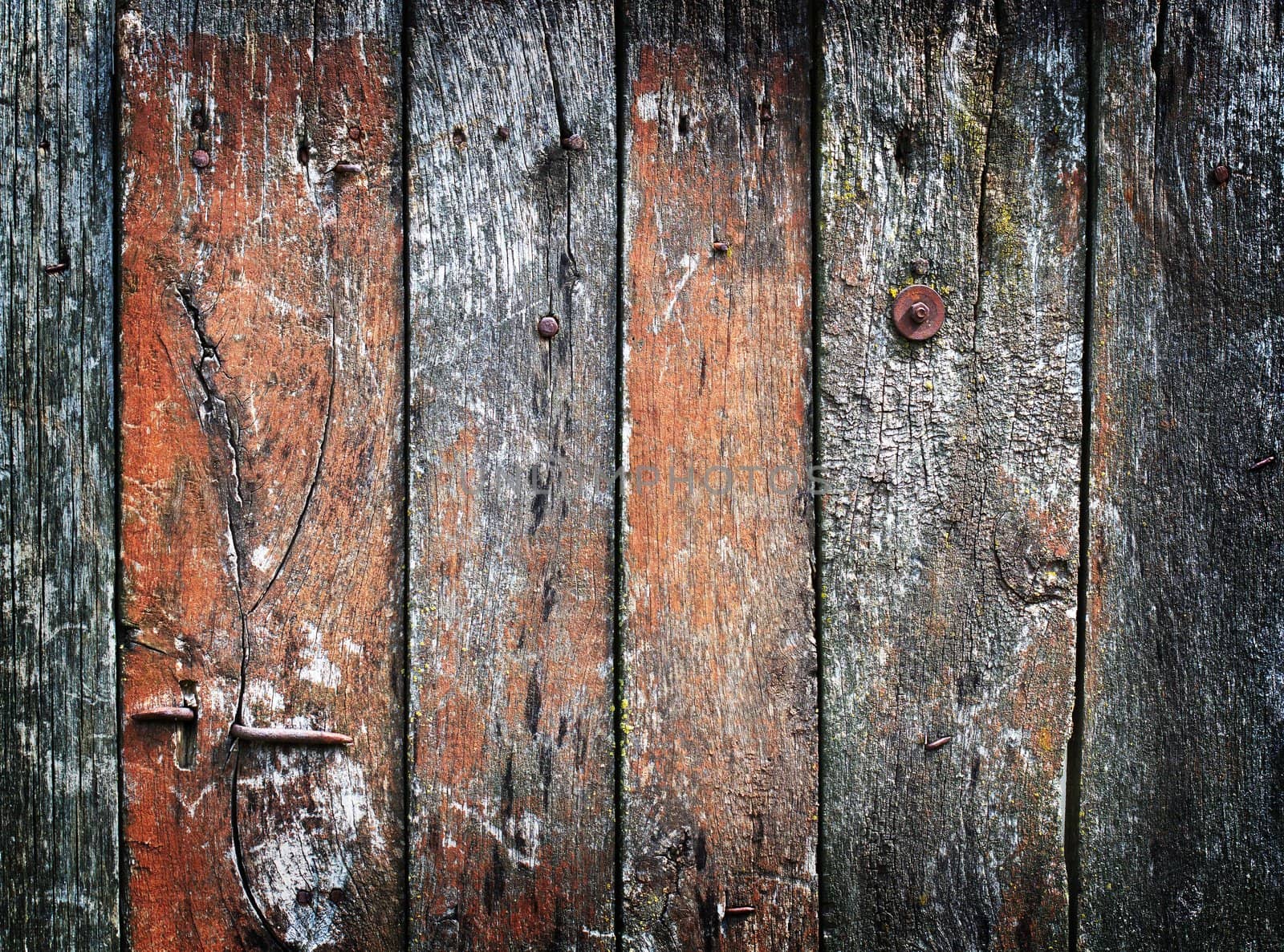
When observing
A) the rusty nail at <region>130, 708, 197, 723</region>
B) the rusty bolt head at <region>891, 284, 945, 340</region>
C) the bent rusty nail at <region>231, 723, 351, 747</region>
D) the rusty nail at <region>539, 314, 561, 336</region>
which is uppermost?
the rusty bolt head at <region>891, 284, 945, 340</region>

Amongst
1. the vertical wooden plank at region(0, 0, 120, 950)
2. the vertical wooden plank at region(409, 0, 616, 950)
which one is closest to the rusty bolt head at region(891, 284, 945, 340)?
the vertical wooden plank at region(409, 0, 616, 950)

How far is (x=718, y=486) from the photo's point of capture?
110 centimetres

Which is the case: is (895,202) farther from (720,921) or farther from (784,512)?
(720,921)

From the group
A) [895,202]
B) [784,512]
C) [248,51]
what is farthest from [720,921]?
[248,51]

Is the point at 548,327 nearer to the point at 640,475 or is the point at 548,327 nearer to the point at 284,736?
the point at 640,475

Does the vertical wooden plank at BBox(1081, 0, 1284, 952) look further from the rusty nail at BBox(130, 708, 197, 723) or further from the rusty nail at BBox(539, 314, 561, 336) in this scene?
the rusty nail at BBox(130, 708, 197, 723)

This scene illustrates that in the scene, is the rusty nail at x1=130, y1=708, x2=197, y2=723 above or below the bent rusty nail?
above

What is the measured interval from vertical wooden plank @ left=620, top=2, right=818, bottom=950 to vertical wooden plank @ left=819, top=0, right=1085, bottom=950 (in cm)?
5

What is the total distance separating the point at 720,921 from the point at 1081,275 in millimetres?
1015

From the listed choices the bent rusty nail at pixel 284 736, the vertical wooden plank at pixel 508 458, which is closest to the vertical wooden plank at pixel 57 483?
the bent rusty nail at pixel 284 736

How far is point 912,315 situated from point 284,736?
3.34ft

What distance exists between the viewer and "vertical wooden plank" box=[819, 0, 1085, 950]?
1.09m

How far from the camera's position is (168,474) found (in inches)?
42.2

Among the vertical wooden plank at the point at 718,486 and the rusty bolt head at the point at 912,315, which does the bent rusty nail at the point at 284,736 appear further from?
the rusty bolt head at the point at 912,315
